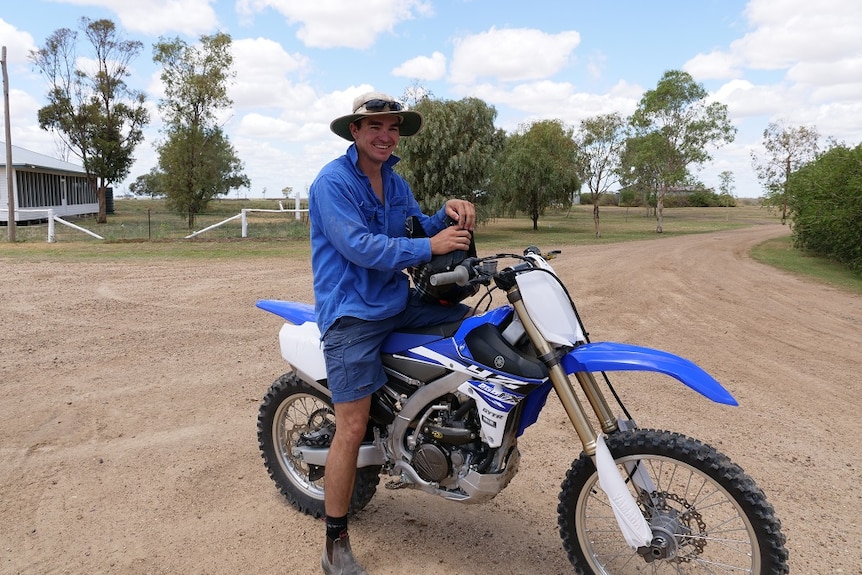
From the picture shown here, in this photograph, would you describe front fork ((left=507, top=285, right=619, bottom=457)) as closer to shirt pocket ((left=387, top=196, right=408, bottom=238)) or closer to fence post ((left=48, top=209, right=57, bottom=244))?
shirt pocket ((left=387, top=196, right=408, bottom=238))

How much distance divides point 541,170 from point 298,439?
29550 mm

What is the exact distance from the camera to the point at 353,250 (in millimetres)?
2674

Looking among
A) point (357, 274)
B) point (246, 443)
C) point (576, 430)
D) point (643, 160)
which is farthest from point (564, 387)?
point (643, 160)

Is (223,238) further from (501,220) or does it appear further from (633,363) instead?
(501,220)

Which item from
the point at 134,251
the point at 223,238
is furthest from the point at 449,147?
the point at 134,251

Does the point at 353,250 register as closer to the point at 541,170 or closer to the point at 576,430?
the point at 576,430

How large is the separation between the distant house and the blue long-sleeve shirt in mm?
26806

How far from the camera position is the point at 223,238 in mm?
21516

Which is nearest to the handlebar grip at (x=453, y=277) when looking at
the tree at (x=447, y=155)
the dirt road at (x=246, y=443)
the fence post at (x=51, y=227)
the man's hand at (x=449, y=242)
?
the man's hand at (x=449, y=242)

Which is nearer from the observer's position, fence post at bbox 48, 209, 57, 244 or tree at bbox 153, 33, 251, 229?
fence post at bbox 48, 209, 57, 244

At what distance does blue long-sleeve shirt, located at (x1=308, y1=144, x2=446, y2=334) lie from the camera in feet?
8.71

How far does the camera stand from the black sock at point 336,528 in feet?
9.69

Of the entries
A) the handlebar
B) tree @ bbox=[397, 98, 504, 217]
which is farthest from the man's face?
tree @ bbox=[397, 98, 504, 217]

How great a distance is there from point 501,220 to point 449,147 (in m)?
20.1
